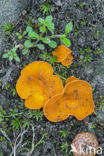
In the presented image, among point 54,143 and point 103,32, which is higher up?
point 103,32

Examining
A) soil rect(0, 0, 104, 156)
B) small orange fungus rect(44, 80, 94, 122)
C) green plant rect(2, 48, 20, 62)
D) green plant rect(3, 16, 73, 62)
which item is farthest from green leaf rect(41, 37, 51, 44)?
small orange fungus rect(44, 80, 94, 122)

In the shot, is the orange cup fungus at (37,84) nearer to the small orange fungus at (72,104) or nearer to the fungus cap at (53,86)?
the fungus cap at (53,86)

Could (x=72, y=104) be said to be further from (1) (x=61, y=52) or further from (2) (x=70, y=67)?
(1) (x=61, y=52)

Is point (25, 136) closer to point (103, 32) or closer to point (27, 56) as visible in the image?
point (27, 56)

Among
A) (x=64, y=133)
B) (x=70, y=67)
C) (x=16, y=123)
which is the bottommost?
(x=64, y=133)

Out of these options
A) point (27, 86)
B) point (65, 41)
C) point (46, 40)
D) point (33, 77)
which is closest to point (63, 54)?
point (65, 41)

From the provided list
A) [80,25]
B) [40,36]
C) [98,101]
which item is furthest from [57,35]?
[98,101]

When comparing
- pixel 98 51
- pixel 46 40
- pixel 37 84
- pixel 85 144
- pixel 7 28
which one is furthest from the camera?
pixel 98 51

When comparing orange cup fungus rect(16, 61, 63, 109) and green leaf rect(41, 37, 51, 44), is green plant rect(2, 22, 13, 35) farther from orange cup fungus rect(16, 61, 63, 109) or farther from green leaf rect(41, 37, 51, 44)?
orange cup fungus rect(16, 61, 63, 109)
